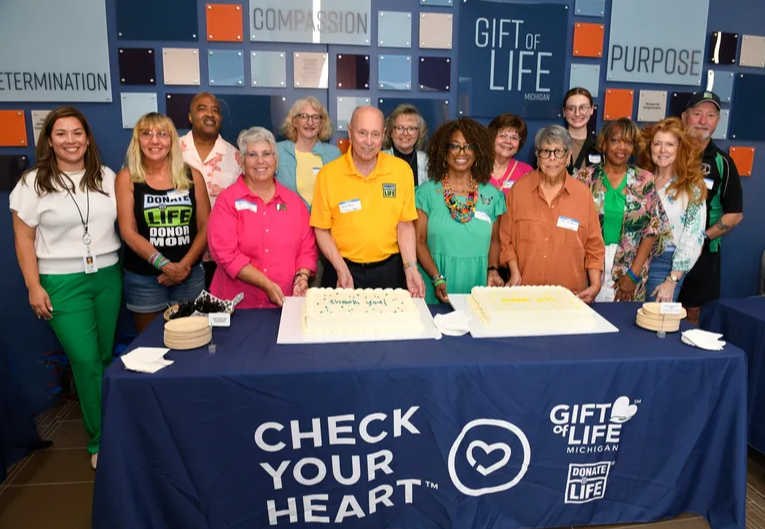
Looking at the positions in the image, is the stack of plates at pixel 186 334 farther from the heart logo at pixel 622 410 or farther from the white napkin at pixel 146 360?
the heart logo at pixel 622 410

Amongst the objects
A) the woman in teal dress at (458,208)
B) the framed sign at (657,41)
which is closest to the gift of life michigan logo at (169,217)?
the woman in teal dress at (458,208)

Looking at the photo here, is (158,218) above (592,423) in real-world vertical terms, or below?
above

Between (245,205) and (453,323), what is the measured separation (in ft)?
3.67

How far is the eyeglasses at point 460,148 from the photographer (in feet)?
8.79

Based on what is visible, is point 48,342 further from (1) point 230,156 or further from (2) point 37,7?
(2) point 37,7

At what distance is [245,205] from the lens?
8.30 feet

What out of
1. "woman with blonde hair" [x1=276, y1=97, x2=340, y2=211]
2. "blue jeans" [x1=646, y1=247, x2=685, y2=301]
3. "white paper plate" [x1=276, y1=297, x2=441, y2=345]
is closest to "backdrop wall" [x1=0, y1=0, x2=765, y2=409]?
"woman with blonde hair" [x1=276, y1=97, x2=340, y2=211]

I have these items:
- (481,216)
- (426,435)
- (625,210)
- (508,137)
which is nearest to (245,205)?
(481,216)

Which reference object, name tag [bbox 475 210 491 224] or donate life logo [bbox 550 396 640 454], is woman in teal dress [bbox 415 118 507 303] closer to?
name tag [bbox 475 210 491 224]

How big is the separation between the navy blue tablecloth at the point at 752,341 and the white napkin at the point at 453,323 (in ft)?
4.84

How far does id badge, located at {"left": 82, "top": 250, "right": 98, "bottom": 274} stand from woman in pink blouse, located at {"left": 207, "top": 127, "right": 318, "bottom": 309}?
588 millimetres

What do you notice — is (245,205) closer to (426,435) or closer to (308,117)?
(308,117)

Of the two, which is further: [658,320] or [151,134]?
[151,134]

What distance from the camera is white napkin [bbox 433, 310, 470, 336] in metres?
2.04
